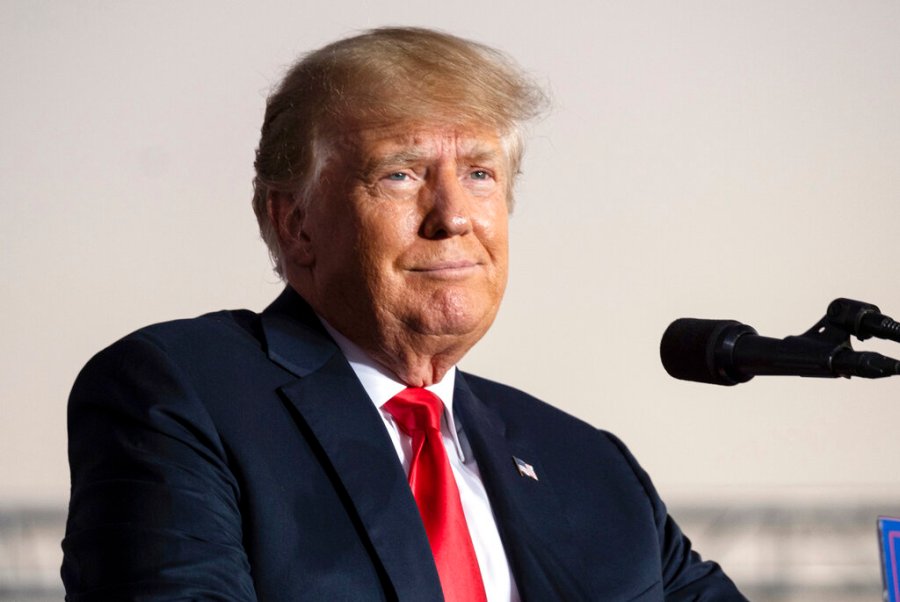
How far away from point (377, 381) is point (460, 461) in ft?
0.55

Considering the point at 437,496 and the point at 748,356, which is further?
the point at 437,496

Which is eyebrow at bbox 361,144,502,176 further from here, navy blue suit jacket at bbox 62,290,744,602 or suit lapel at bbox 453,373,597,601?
suit lapel at bbox 453,373,597,601

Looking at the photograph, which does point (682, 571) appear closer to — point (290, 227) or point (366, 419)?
point (366, 419)

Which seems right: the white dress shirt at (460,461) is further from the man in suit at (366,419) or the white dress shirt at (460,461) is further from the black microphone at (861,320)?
the black microphone at (861,320)

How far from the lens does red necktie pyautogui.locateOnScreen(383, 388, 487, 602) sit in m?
1.68

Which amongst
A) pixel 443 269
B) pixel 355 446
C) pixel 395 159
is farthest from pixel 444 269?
pixel 355 446

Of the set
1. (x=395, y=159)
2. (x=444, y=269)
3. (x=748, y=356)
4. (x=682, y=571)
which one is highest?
(x=395, y=159)

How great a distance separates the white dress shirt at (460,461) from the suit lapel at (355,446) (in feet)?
0.14

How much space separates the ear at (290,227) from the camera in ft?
6.38

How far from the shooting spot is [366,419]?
5.82 ft

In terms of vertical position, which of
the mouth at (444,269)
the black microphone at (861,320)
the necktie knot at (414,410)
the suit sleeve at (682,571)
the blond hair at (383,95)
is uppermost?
the blond hair at (383,95)

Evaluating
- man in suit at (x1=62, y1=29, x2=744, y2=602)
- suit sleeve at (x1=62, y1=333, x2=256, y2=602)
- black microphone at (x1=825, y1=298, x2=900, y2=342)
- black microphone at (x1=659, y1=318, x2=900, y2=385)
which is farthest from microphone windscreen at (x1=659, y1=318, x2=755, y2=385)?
suit sleeve at (x1=62, y1=333, x2=256, y2=602)

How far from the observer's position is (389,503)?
5.49ft

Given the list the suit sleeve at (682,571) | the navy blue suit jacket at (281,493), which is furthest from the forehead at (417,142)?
the suit sleeve at (682,571)
